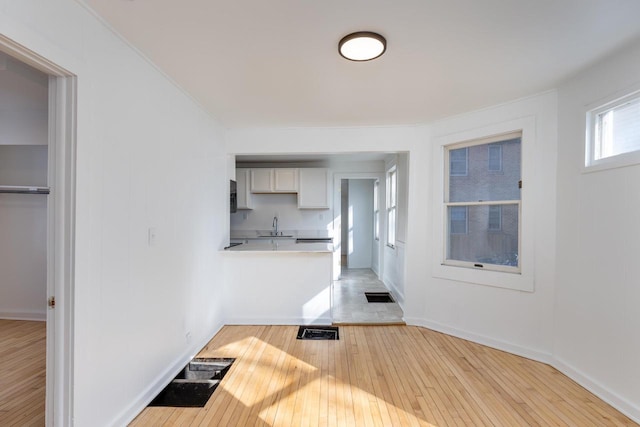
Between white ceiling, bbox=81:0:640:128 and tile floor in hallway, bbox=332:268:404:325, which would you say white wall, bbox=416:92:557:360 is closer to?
white ceiling, bbox=81:0:640:128

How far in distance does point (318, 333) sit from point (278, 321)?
57 cm

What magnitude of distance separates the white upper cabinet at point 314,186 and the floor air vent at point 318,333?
2746 millimetres

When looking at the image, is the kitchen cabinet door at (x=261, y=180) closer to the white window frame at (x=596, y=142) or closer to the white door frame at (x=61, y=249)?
the white door frame at (x=61, y=249)

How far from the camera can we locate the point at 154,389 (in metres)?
2.21

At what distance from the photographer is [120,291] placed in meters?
1.86

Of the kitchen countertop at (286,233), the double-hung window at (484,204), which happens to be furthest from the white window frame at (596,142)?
the kitchen countertop at (286,233)

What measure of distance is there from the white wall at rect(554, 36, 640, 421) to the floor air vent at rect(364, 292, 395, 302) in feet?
7.52

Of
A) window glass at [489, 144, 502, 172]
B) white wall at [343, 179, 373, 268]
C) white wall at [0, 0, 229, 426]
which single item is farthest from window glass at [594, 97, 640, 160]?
white wall at [343, 179, 373, 268]

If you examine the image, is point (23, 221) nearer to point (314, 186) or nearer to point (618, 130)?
point (314, 186)

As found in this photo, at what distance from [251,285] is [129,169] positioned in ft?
7.10

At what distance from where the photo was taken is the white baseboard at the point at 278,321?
145 inches

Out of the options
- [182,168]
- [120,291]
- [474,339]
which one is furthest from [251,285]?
[474,339]

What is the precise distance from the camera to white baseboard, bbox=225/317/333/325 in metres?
3.68

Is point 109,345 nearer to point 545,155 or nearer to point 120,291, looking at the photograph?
point 120,291
